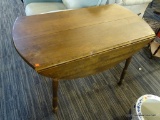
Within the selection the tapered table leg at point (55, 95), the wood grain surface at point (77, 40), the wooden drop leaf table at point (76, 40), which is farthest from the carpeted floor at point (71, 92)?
the wood grain surface at point (77, 40)

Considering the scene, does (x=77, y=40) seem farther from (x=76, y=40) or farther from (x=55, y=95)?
(x=55, y=95)

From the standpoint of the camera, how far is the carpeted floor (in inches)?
51.9

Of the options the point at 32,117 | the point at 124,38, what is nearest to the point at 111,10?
the point at 124,38

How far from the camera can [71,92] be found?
148 cm

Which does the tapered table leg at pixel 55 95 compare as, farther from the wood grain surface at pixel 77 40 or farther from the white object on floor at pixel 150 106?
the white object on floor at pixel 150 106

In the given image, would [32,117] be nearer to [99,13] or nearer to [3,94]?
[3,94]

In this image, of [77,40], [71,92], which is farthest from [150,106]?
[77,40]

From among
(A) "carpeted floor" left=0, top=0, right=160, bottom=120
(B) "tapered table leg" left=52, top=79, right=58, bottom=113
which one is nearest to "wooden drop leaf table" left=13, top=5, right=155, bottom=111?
(B) "tapered table leg" left=52, top=79, right=58, bottom=113

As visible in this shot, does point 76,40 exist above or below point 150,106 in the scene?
above

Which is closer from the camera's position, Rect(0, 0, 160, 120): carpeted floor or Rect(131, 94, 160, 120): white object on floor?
Rect(131, 94, 160, 120): white object on floor

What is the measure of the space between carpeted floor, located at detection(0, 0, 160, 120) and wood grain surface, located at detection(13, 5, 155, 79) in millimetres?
442

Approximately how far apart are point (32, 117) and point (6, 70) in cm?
61

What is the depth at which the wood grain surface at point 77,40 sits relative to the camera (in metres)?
0.90

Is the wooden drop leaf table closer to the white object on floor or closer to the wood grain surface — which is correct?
the wood grain surface
